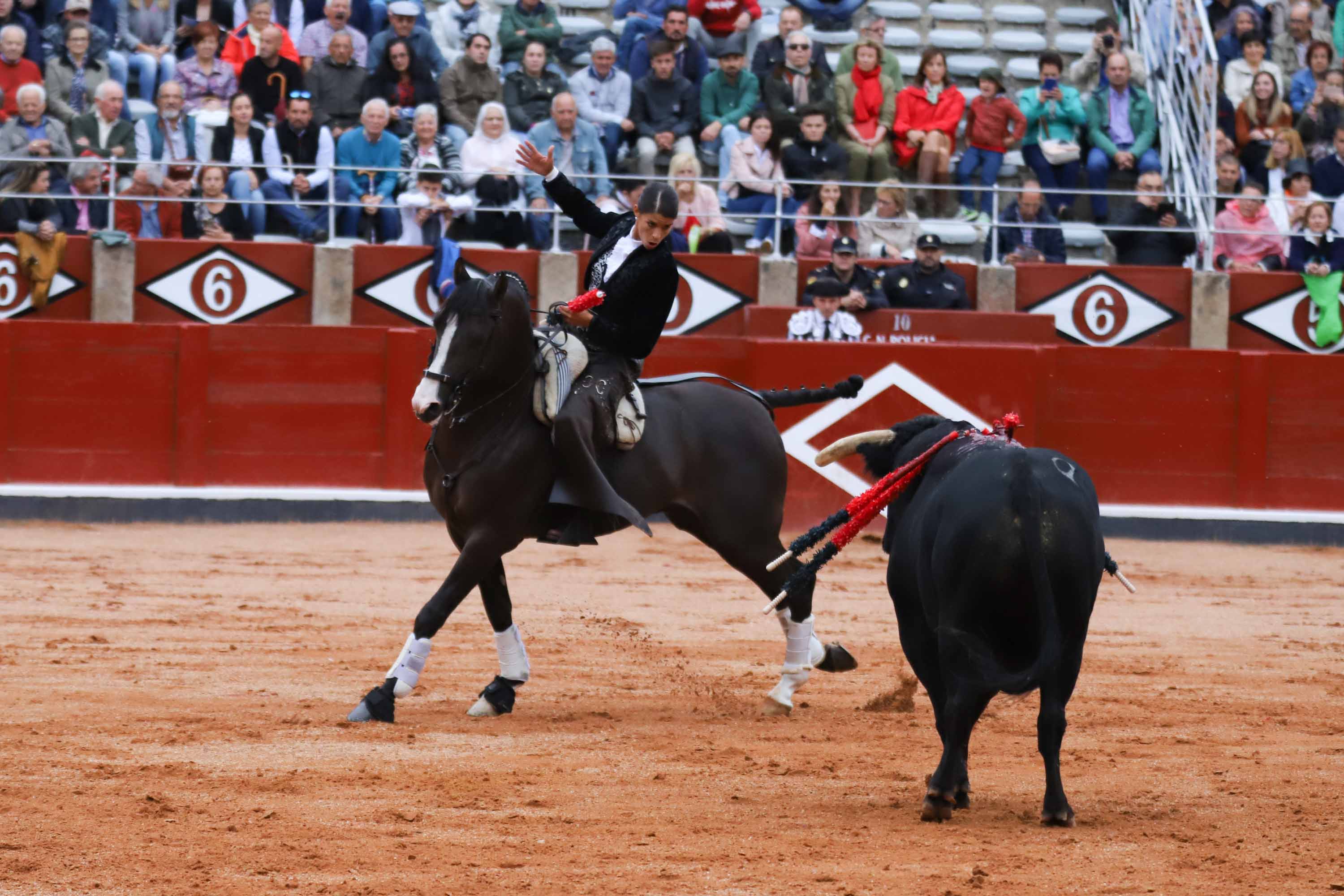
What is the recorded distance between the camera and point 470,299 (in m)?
7.22

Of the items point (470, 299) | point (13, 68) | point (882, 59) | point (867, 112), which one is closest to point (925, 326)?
point (867, 112)

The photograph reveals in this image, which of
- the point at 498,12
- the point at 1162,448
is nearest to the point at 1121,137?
the point at 1162,448

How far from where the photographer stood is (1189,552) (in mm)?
13648

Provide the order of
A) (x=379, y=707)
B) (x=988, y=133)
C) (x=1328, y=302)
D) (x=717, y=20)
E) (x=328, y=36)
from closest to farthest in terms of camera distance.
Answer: (x=379, y=707), (x=1328, y=302), (x=328, y=36), (x=988, y=133), (x=717, y=20)

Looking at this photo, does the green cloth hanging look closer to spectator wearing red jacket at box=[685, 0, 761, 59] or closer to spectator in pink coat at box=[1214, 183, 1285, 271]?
spectator in pink coat at box=[1214, 183, 1285, 271]

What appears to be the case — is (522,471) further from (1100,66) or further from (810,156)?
(1100,66)

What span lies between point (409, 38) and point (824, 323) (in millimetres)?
4841

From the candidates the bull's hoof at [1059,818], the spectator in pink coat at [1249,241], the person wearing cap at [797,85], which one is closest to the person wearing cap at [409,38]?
the person wearing cap at [797,85]

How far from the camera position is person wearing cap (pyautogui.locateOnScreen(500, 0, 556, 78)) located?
16359 mm

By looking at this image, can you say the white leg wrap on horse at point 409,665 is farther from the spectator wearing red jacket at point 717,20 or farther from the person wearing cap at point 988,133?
the spectator wearing red jacket at point 717,20

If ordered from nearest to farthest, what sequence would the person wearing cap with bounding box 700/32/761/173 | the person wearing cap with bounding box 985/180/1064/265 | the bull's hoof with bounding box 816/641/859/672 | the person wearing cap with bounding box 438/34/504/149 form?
the bull's hoof with bounding box 816/641/859/672 → the person wearing cap with bounding box 985/180/1064/265 → the person wearing cap with bounding box 438/34/504/149 → the person wearing cap with bounding box 700/32/761/173

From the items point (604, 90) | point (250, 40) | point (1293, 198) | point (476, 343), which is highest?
point (250, 40)

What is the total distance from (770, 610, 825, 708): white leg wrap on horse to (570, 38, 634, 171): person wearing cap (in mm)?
8483

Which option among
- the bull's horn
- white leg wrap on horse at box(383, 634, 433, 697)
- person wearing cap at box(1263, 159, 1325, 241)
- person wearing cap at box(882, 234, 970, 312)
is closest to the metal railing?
person wearing cap at box(1263, 159, 1325, 241)
